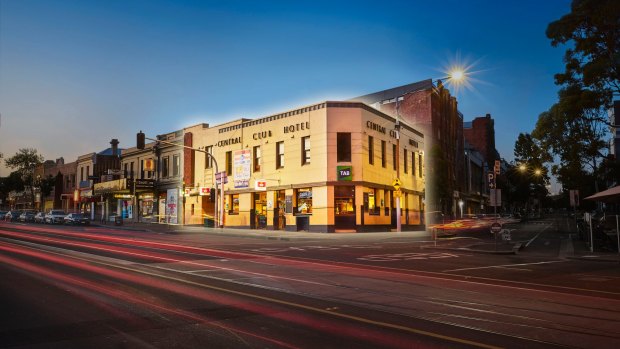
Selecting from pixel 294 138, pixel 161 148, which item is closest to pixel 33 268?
pixel 294 138

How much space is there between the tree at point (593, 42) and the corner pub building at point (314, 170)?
45.2ft

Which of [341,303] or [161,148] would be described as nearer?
[341,303]

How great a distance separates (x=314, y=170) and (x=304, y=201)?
8.41 feet

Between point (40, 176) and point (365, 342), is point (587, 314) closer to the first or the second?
point (365, 342)

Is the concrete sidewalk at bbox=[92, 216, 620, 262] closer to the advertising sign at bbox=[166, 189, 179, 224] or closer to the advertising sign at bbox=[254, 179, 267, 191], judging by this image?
the advertising sign at bbox=[254, 179, 267, 191]

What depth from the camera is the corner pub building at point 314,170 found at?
3347cm

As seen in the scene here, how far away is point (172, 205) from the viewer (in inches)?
1881

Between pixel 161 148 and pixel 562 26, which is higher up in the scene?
pixel 562 26

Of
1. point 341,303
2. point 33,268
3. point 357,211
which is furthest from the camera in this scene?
point 357,211

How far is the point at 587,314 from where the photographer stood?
7820 mm

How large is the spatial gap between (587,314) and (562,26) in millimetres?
23407

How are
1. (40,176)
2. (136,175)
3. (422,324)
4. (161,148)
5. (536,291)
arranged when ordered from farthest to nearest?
(40,176)
(136,175)
(161,148)
(536,291)
(422,324)

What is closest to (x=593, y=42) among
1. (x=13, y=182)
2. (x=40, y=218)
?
(x=40, y=218)

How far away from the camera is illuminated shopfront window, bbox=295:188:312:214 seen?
34.3 m
